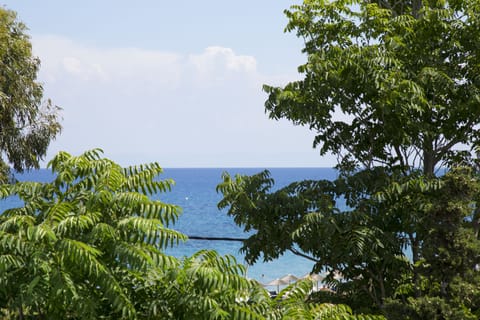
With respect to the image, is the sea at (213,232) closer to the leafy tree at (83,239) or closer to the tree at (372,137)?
the tree at (372,137)

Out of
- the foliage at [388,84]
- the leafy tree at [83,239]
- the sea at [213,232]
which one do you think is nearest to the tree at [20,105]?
the sea at [213,232]

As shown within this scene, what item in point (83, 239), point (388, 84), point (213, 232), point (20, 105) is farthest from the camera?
point (213, 232)

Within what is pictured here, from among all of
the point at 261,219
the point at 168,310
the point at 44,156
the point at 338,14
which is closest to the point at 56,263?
the point at 168,310

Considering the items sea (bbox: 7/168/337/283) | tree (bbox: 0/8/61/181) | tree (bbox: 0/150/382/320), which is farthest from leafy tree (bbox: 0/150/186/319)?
tree (bbox: 0/8/61/181)

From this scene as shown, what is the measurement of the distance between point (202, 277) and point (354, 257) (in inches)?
183

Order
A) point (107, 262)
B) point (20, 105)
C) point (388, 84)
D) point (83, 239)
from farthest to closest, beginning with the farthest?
point (20, 105) → point (388, 84) → point (107, 262) → point (83, 239)

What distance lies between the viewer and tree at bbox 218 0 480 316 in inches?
382

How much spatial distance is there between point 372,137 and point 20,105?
11241 millimetres

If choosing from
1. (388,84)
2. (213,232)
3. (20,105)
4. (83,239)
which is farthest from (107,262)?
(213,232)

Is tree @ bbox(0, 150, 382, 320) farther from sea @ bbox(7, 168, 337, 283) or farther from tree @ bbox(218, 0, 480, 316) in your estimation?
sea @ bbox(7, 168, 337, 283)

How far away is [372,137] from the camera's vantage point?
11.2 metres

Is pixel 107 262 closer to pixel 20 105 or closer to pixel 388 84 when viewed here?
pixel 388 84

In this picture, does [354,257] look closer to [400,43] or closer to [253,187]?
[253,187]

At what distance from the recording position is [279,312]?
19.5 feet
